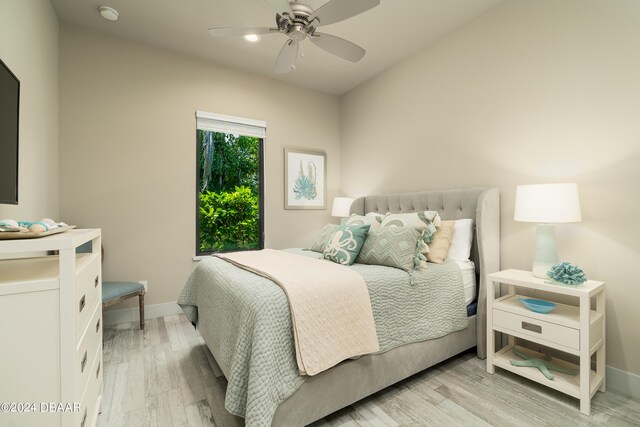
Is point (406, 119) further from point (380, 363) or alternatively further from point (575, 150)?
point (380, 363)

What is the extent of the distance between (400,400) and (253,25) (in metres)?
3.09

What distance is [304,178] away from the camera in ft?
13.2

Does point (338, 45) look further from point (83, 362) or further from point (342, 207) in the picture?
point (83, 362)

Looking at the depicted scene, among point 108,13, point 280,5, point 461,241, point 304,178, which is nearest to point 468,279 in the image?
point 461,241

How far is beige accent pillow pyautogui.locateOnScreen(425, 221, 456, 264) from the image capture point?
89.3 inches

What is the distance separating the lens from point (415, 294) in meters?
1.89

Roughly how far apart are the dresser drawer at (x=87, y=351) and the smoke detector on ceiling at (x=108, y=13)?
7.85ft

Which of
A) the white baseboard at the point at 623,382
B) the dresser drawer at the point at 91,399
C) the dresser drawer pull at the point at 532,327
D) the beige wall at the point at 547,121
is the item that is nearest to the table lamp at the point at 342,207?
the beige wall at the point at 547,121

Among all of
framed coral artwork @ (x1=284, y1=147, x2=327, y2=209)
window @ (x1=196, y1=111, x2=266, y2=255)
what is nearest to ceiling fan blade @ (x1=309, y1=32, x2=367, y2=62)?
window @ (x1=196, y1=111, x2=266, y2=255)

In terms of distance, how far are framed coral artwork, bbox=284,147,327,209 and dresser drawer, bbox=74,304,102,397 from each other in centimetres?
251

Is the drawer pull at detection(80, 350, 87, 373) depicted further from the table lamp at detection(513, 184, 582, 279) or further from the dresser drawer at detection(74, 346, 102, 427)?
the table lamp at detection(513, 184, 582, 279)

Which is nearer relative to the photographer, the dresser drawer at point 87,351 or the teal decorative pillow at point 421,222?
the dresser drawer at point 87,351

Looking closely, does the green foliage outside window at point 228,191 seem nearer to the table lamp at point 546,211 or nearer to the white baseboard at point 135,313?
the white baseboard at point 135,313

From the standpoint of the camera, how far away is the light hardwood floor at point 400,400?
157cm
